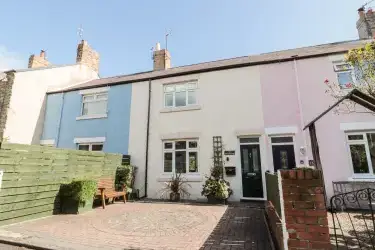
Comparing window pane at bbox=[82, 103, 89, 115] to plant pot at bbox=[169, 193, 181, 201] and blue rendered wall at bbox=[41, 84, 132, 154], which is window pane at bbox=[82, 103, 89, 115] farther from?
plant pot at bbox=[169, 193, 181, 201]

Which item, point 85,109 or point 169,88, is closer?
point 169,88

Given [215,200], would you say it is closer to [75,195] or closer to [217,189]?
[217,189]

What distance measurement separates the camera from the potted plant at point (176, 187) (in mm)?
10336

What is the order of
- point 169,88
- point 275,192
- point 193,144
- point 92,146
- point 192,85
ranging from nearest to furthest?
point 275,192, point 193,144, point 192,85, point 169,88, point 92,146

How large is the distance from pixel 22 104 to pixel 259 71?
44.3 feet

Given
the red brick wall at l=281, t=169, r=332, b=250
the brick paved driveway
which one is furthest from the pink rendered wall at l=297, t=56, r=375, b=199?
the red brick wall at l=281, t=169, r=332, b=250

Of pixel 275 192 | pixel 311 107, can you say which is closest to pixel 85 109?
pixel 311 107

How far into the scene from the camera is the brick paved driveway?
4.55 meters

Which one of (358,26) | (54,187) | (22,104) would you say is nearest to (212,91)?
(54,187)

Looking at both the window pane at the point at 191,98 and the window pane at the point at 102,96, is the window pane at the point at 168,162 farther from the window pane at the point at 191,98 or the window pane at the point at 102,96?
the window pane at the point at 102,96

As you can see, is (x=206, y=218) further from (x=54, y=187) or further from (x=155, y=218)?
(x=54, y=187)

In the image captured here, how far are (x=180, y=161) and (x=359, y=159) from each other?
24.6 ft

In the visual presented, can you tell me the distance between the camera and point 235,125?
1048cm

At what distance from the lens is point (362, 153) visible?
888cm
